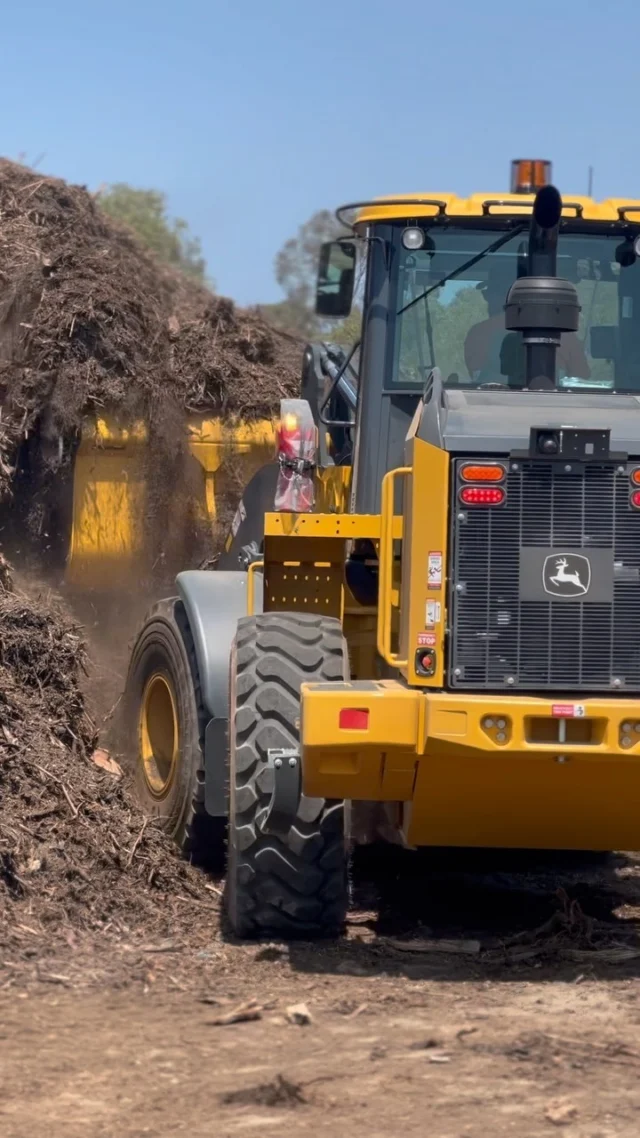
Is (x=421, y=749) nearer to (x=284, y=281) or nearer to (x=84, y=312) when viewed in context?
(x=84, y=312)

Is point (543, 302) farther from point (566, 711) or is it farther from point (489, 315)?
point (566, 711)

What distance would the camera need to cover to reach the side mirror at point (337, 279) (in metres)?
6.99

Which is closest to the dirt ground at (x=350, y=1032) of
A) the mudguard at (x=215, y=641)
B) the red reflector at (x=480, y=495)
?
the mudguard at (x=215, y=641)

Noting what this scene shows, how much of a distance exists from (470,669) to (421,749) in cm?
37

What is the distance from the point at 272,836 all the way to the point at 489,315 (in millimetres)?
2392

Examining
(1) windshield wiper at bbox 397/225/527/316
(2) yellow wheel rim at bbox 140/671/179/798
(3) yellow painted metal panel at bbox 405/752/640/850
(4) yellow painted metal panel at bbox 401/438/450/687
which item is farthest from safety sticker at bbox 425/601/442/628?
(2) yellow wheel rim at bbox 140/671/179/798

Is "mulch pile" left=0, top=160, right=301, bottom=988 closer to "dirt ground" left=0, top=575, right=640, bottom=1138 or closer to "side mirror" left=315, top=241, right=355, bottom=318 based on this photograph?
"dirt ground" left=0, top=575, right=640, bottom=1138

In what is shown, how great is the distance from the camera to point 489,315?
270 inches

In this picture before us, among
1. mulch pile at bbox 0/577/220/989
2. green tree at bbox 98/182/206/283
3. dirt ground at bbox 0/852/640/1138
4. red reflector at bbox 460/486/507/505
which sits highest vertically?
green tree at bbox 98/182/206/283

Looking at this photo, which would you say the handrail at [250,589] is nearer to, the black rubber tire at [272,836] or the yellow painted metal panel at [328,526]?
the yellow painted metal panel at [328,526]

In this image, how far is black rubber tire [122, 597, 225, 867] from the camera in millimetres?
7254

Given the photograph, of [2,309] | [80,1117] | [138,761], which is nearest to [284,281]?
[2,309]

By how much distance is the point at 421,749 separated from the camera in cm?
557

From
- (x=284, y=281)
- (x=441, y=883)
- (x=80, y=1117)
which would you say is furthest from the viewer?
(x=284, y=281)
